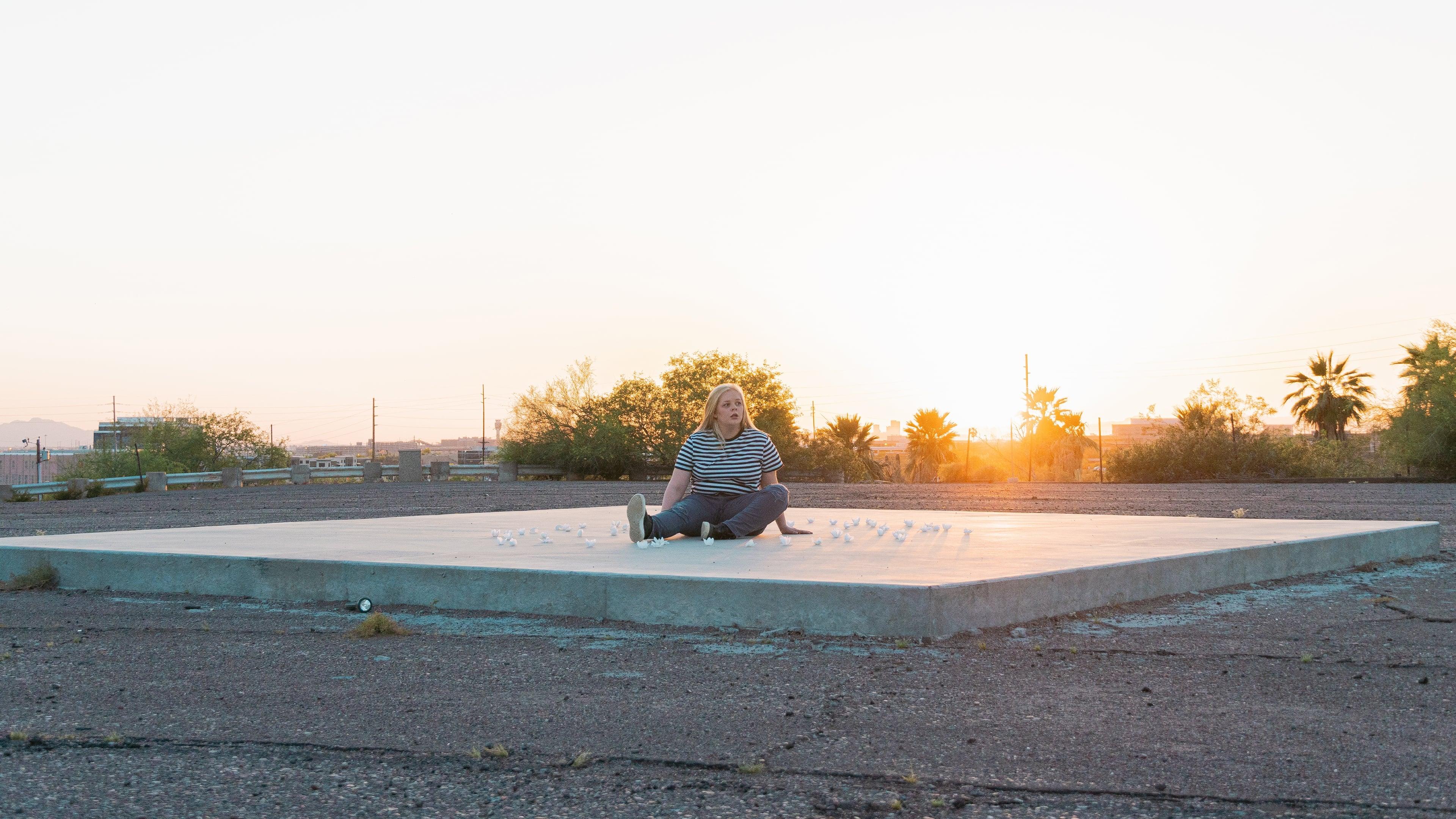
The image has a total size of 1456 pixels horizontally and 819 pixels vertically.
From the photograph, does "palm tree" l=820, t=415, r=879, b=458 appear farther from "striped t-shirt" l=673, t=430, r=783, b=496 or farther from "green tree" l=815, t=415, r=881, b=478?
"striped t-shirt" l=673, t=430, r=783, b=496

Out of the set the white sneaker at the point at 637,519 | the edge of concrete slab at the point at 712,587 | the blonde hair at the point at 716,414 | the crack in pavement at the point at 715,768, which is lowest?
the crack in pavement at the point at 715,768

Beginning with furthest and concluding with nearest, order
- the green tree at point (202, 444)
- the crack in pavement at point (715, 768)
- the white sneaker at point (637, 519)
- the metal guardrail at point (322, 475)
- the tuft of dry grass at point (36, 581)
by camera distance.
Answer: the green tree at point (202, 444) → the metal guardrail at point (322, 475) → the tuft of dry grass at point (36, 581) → the white sneaker at point (637, 519) → the crack in pavement at point (715, 768)

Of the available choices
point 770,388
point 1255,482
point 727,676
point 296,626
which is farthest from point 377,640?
point 770,388

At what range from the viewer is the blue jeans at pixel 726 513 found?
6.95 metres

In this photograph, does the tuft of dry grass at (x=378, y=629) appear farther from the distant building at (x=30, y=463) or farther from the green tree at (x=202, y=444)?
the distant building at (x=30, y=463)

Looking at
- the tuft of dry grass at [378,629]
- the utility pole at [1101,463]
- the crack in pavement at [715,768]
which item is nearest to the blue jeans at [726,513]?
the tuft of dry grass at [378,629]

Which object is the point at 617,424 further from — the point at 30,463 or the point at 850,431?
the point at 30,463

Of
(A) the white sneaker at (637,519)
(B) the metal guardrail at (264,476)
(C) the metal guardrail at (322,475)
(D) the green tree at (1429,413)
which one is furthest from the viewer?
(D) the green tree at (1429,413)

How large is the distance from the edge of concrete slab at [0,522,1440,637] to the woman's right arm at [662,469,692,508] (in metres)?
1.70

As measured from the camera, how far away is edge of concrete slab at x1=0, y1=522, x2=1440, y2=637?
470 cm

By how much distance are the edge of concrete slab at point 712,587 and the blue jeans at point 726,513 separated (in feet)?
5.20

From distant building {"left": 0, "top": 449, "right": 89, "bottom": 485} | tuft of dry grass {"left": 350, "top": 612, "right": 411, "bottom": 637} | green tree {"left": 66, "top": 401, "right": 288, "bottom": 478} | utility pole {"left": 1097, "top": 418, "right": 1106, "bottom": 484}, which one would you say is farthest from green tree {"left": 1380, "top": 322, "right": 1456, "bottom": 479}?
distant building {"left": 0, "top": 449, "right": 89, "bottom": 485}

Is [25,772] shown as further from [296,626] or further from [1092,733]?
[1092,733]

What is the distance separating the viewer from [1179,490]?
25.2 metres
